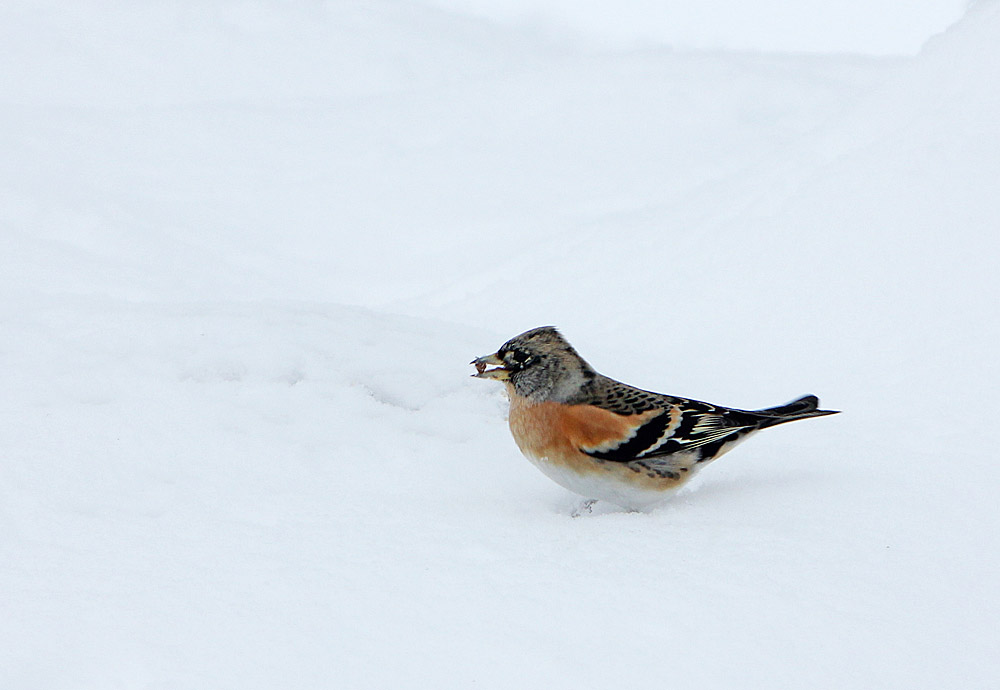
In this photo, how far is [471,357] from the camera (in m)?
5.27

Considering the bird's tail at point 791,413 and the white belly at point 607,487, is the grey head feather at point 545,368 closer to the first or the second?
the white belly at point 607,487

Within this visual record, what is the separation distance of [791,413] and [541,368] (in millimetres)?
1079

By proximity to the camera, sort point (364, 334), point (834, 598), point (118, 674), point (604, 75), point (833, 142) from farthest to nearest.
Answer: point (604, 75) < point (833, 142) < point (364, 334) < point (834, 598) < point (118, 674)

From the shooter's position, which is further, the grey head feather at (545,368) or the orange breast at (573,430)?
the grey head feather at (545,368)

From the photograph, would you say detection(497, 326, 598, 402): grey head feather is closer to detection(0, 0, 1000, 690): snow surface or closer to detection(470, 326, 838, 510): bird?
detection(470, 326, 838, 510): bird

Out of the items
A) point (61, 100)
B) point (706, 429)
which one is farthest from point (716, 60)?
point (706, 429)

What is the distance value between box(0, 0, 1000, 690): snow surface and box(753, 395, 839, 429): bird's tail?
0.27 meters

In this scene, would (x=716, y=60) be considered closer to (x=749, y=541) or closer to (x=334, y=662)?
(x=749, y=541)

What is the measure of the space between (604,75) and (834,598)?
10.2 m

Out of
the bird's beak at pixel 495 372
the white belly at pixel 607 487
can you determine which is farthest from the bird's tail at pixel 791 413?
the bird's beak at pixel 495 372

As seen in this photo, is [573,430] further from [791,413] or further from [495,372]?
[791,413]

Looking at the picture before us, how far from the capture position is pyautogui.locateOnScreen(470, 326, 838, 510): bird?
11.7ft

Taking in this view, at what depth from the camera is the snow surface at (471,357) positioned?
2545 millimetres

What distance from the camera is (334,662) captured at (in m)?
2.40
